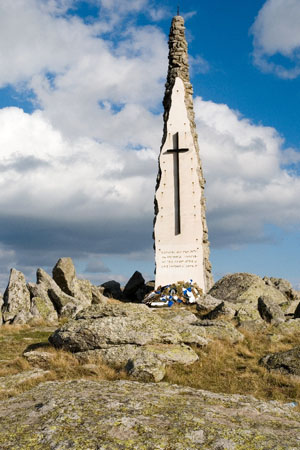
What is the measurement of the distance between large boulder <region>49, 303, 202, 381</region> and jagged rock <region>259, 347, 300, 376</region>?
217 centimetres

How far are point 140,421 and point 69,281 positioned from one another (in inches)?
851

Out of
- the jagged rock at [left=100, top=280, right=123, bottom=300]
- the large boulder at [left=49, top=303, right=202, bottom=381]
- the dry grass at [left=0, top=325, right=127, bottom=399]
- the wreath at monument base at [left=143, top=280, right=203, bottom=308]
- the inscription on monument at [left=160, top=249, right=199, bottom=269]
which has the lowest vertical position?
the dry grass at [left=0, top=325, right=127, bottom=399]

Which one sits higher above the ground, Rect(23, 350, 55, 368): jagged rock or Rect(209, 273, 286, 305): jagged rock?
Rect(209, 273, 286, 305): jagged rock

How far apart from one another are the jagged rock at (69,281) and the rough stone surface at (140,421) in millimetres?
18800

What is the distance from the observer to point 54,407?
634 cm

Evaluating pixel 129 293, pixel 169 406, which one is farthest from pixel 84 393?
pixel 129 293

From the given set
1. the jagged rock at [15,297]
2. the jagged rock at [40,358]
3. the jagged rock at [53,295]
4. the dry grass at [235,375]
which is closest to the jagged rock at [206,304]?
the jagged rock at [53,295]

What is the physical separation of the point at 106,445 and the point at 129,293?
28447 millimetres

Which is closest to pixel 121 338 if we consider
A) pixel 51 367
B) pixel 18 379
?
pixel 51 367

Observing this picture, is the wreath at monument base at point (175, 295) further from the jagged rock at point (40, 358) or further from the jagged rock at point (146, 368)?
the jagged rock at point (146, 368)

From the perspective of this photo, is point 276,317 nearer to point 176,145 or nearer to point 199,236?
point 199,236

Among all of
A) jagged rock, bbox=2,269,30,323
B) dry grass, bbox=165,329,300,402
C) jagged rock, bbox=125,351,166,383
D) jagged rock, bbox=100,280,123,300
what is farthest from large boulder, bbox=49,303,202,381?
jagged rock, bbox=100,280,123,300

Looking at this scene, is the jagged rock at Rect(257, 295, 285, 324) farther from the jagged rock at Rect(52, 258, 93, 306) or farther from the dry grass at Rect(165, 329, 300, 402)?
the jagged rock at Rect(52, 258, 93, 306)

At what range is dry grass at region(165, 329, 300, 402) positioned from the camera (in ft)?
33.6
